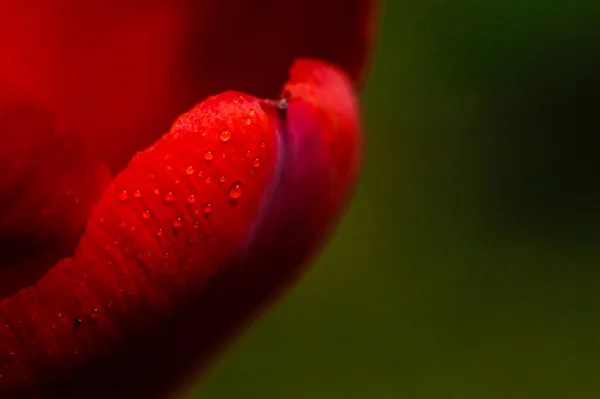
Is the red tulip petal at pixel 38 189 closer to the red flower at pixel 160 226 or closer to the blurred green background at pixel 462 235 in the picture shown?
the red flower at pixel 160 226

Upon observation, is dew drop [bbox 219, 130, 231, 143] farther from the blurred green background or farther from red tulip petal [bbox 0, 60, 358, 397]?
the blurred green background

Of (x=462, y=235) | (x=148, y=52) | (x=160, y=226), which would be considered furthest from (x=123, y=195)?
(x=462, y=235)

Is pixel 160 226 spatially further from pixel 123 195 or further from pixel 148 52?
pixel 148 52

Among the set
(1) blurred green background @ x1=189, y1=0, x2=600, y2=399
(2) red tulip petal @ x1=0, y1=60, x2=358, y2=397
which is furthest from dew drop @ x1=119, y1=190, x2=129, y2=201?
(1) blurred green background @ x1=189, y1=0, x2=600, y2=399

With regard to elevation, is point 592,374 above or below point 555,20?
below

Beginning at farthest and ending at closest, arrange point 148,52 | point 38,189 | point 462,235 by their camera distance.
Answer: point 462,235 → point 148,52 → point 38,189

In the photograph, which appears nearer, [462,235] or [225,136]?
[225,136]

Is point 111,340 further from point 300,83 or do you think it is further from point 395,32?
point 395,32

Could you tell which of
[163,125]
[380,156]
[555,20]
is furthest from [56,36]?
[555,20]
